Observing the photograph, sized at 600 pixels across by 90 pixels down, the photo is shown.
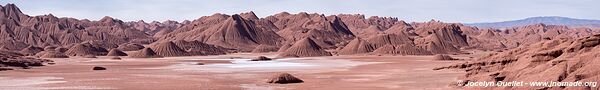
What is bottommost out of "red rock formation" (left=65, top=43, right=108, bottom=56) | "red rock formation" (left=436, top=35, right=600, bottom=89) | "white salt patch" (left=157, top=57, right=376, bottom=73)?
"white salt patch" (left=157, top=57, right=376, bottom=73)

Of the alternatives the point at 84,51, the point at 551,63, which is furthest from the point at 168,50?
the point at 551,63

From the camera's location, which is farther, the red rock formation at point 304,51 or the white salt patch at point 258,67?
the red rock formation at point 304,51

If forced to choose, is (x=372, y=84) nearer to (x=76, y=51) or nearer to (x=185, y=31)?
(x=76, y=51)

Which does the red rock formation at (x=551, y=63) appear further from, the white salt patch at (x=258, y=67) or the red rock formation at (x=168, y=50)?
the red rock formation at (x=168, y=50)

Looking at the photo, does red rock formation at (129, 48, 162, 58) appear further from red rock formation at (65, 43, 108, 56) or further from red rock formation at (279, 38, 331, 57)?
red rock formation at (279, 38, 331, 57)

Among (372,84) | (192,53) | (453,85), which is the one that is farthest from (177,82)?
(192,53)

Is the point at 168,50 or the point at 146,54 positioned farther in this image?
the point at 168,50

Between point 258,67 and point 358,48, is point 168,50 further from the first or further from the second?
point 258,67

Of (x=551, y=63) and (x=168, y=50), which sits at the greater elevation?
(x=168, y=50)

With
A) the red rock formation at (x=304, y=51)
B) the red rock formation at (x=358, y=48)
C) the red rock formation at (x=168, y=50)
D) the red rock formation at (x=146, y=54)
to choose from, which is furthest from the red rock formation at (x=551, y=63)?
the red rock formation at (x=358, y=48)

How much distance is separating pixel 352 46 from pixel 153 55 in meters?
33.1

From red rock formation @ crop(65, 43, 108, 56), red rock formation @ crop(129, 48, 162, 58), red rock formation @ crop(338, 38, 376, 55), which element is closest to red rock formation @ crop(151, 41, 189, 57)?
red rock formation @ crop(129, 48, 162, 58)

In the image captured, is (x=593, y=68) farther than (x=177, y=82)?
No

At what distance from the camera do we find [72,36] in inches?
7200
